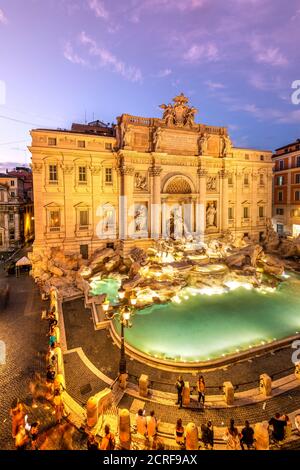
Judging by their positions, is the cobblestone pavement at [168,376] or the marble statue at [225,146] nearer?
the cobblestone pavement at [168,376]

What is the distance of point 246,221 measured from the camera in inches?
1230

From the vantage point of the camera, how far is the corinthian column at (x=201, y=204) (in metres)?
26.9

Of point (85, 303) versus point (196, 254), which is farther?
point (196, 254)

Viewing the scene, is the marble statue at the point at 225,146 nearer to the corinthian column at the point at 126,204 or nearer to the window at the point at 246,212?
the window at the point at 246,212

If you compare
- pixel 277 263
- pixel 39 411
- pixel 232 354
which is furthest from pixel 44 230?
pixel 277 263

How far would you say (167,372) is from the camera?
30.0 feet

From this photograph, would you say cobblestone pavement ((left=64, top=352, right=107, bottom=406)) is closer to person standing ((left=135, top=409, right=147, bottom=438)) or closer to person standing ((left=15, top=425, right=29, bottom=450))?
person standing ((left=15, top=425, right=29, bottom=450))

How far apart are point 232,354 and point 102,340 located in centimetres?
570

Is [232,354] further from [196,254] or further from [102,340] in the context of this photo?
[196,254]

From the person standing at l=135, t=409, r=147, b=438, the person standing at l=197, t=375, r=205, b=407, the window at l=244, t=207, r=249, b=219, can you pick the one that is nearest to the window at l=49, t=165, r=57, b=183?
the person standing at l=197, t=375, r=205, b=407

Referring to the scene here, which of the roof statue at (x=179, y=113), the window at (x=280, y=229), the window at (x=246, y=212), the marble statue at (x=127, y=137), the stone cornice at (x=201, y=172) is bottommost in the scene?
the window at (x=280, y=229)

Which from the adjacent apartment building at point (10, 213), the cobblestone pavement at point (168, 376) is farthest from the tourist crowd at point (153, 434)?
the adjacent apartment building at point (10, 213)

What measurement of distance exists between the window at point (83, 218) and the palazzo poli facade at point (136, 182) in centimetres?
9

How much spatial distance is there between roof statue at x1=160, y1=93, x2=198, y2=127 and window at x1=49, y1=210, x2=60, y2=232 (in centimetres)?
1418
